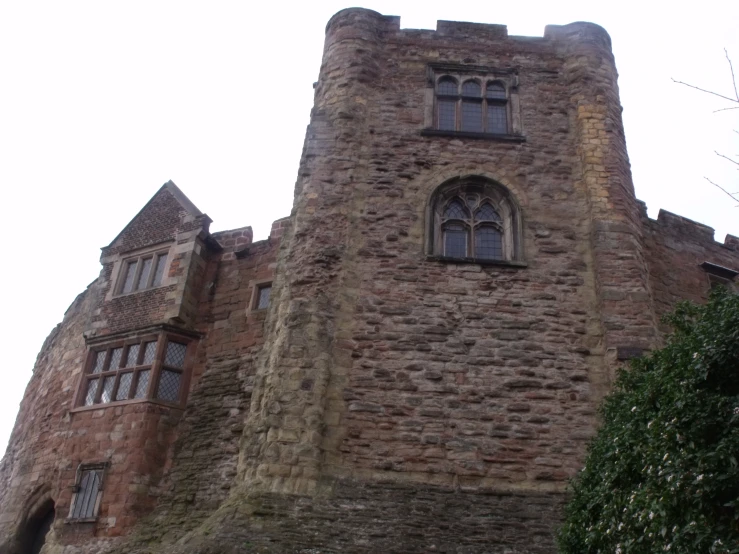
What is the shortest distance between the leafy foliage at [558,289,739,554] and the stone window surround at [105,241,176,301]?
11425 millimetres

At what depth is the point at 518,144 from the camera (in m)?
13.3

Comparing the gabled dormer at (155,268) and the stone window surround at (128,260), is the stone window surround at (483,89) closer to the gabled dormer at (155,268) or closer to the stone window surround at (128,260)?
the gabled dormer at (155,268)

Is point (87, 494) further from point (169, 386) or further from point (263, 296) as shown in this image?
point (263, 296)

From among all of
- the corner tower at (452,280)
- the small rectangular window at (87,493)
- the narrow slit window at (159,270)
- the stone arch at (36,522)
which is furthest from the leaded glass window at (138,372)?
the corner tower at (452,280)

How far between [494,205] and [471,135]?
1413 millimetres

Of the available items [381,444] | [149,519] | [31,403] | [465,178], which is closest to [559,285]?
[465,178]

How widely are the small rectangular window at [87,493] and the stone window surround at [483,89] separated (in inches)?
330

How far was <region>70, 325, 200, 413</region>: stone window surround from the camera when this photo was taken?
14.8 metres

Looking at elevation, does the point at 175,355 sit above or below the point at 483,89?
below

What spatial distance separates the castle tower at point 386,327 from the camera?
9.84m

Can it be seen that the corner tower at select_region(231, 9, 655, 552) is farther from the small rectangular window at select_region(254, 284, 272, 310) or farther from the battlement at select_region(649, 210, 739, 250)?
→ the small rectangular window at select_region(254, 284, 272, 310)

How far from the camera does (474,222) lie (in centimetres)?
1245

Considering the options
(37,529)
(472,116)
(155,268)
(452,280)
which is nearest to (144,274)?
(155,268)

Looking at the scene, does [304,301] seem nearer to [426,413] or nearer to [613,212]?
[426,413]
